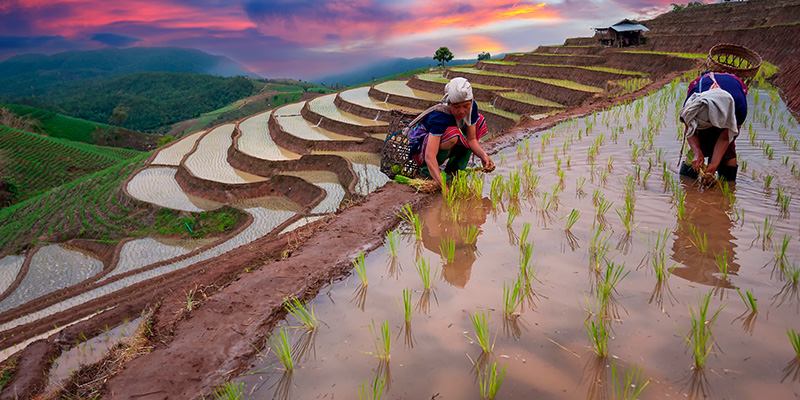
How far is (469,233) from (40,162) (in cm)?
3521

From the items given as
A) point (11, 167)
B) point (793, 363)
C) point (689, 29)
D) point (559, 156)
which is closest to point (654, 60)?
point (689, 29)

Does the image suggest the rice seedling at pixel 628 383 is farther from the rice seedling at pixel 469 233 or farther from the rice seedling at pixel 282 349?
the rice seedling at pixel 469 233

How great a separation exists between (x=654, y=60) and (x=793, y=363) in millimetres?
16476

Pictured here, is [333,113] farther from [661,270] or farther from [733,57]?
[661,270]

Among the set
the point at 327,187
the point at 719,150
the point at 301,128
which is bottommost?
the point at 327,187

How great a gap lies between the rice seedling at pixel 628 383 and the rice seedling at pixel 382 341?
0.82 meters

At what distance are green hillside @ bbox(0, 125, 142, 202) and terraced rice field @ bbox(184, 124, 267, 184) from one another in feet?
42.8

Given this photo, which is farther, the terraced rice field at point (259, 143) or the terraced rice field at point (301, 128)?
the terraced rice field at point (301, 128)

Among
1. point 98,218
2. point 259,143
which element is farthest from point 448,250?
point 259,143

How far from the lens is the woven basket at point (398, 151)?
439 cm

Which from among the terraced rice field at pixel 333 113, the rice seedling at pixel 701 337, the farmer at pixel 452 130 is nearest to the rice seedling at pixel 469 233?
the farmer at pixel 452 130

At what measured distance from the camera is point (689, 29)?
2028 centimetres

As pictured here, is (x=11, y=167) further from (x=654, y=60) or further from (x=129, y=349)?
(x=654, y=60)

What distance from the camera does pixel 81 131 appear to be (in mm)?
48812
